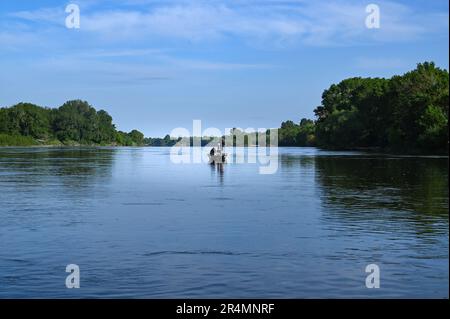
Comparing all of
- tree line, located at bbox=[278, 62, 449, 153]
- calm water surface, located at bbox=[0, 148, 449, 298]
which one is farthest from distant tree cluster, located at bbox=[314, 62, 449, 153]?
calm water surface, located at bbox=[0, 148, 449, 298]

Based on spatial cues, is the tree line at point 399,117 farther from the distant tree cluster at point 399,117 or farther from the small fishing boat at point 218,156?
the small fishing boat at point 218,156

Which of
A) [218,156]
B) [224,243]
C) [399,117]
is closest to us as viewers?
[224,243]

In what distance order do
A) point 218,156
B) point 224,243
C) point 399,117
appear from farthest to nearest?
point 399,117
point 218,156
point 224,243

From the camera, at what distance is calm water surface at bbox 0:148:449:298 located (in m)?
15.6

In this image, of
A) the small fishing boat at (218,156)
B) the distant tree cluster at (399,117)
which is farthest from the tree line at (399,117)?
the small fishing boat at (218,156)

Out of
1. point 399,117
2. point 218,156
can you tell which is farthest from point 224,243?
point 399,117

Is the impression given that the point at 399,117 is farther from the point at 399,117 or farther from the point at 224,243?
the point at 224,243

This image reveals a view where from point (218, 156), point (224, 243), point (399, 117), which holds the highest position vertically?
point (399, 117)

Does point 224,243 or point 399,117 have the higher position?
point 399,117

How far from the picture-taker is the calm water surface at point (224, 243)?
51.1 feet

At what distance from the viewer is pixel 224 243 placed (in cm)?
2123

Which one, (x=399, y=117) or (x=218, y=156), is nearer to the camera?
(x=218, y=156)

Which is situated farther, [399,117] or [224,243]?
[399,117]
